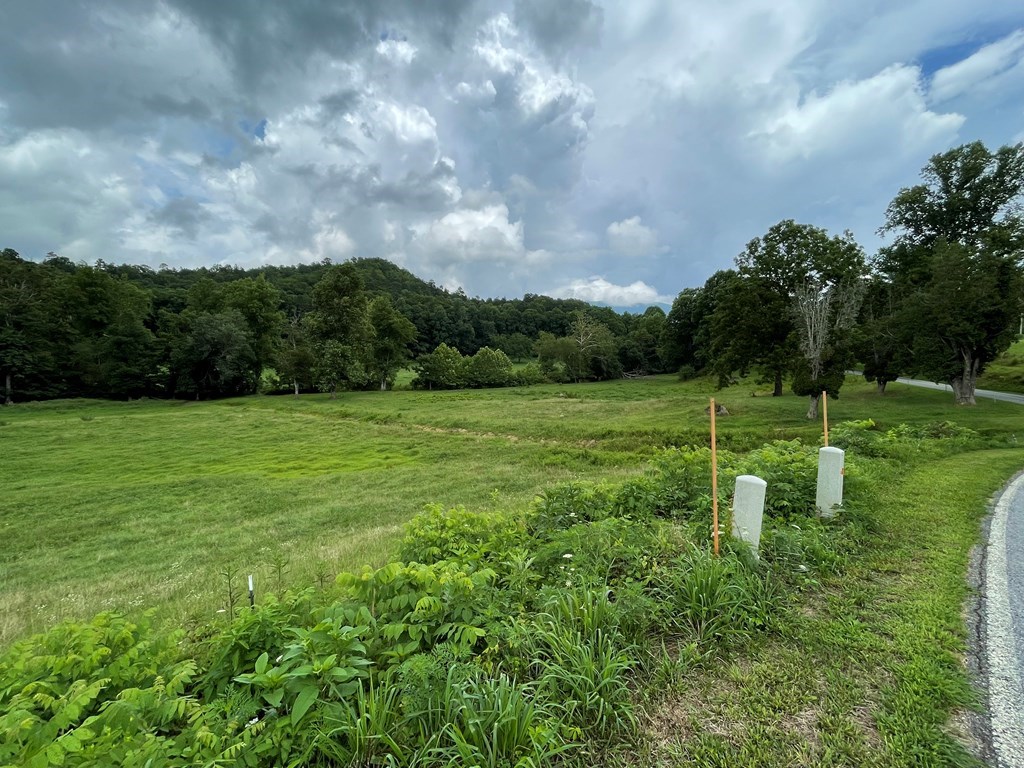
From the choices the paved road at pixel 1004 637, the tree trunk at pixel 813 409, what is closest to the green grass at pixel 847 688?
the paved road at pixel 1004 637

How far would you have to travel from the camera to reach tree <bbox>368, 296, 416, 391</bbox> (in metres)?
60.2

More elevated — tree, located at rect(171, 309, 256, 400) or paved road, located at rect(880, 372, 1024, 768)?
tree, located at rect(171, 309, 256, 400)

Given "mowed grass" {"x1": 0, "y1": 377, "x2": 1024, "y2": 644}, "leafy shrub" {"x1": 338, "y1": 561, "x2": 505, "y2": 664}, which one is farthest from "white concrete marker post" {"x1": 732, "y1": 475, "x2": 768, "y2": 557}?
"mowed grass" {"x1": 0, "y1": 377, "x2": 1024, "y2": 644}

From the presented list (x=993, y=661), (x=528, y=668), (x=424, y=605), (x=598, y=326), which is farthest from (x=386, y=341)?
(x=993, y=661)

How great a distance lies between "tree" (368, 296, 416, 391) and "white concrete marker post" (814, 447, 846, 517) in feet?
190

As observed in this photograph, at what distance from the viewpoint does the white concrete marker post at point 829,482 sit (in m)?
5.50

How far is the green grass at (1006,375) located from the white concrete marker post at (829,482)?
1593 inches

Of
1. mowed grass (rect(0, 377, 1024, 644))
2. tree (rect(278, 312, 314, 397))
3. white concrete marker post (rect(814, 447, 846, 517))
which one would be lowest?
mowed grass (rect(0, 377, 1024, 644))

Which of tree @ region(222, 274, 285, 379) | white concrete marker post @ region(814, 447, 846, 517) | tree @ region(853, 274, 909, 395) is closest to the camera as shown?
white concrete marker post @ region(814, 447, 846, 517)

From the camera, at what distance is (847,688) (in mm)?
2730

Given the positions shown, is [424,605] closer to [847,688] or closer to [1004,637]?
[847,688]

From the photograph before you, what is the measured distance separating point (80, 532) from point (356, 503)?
736 cm

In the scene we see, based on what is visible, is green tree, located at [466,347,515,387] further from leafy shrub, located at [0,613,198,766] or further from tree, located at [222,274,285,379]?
leafy shrub, located at [0,613,198,766]

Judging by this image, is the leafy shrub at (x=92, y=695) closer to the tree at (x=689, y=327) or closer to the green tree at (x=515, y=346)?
the tree at (x=689, y=327)
